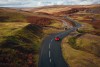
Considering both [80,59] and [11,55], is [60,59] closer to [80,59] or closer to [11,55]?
[80,59]

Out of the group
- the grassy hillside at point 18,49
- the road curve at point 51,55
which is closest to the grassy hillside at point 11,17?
the grassy hillside at point 18,49

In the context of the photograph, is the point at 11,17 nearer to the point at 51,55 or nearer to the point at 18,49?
the point at 18,49

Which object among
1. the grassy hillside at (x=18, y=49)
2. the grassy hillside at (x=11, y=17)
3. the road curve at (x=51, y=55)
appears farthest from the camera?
the grassy hillside at (x=11, y=17)

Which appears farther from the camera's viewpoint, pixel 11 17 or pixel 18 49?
pixel 11 17

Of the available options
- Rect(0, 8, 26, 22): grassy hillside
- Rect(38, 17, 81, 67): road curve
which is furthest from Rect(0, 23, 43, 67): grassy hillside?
Rect(0, 8, 26, 22): grassy hillside

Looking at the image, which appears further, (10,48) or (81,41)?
(81,41)

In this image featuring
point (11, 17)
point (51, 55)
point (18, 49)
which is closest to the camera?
point (51, 55)

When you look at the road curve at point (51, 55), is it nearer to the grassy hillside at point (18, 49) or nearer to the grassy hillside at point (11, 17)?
the grassy hillside at point (18, 49)

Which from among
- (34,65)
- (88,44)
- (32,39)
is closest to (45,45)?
(32,39)

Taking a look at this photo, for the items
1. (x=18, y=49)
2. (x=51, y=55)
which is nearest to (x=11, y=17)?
(x=18, y=49)

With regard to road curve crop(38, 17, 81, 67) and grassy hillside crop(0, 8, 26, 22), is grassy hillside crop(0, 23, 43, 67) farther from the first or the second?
grassy hillside crop(0, 8, 26, 22)

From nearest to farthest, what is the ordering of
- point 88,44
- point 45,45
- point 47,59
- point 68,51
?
1. point 47,59
2. point 68,51
3. point 45,45
4. point 88,44
